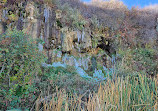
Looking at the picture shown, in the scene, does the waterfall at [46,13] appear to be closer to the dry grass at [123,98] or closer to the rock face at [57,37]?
the rock face at [57,37]

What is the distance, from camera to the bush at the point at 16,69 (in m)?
2.80

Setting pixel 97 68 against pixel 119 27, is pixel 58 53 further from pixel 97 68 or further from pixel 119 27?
pixel 119 27

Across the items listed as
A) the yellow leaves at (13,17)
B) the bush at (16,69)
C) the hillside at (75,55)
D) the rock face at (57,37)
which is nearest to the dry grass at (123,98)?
the hillside at (75,55)

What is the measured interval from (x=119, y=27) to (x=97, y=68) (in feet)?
13.5

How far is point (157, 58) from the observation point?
839 cm

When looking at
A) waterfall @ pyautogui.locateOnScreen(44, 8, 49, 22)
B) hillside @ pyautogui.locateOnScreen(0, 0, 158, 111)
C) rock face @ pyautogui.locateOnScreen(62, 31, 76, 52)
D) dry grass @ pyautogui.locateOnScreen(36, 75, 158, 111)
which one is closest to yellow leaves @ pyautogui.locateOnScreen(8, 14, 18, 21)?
hillside @ pyautogui.locateOnScreen(0, 0, 158, 111)

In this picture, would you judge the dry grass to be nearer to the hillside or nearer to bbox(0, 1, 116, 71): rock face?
the hillside

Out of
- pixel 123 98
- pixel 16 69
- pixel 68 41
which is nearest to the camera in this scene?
pixel 123 98

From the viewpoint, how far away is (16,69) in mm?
2986

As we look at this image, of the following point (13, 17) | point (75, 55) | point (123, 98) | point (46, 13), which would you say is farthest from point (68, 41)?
point (123, 98)

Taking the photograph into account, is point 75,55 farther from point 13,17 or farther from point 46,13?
point 13,17

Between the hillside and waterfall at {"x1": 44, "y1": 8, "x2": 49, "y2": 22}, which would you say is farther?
waterfall at {"x1": 44, "y1": 8, "x2": 49, "y2": 22}

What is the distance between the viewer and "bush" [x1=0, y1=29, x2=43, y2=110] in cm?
280

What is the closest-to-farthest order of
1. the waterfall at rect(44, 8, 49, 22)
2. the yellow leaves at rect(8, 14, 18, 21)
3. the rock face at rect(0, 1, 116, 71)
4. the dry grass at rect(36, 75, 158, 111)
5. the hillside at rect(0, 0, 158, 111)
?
the dry grass at rect(36, 75, 158, 111) → the hillside at rect(0, 0, 158, 111) → the yellow leaves at rect(8, 14, 18, 21) → the rock face at rect(0, 1, 116, 71) → the waterfall at rect(44, 8, 49, 22)
